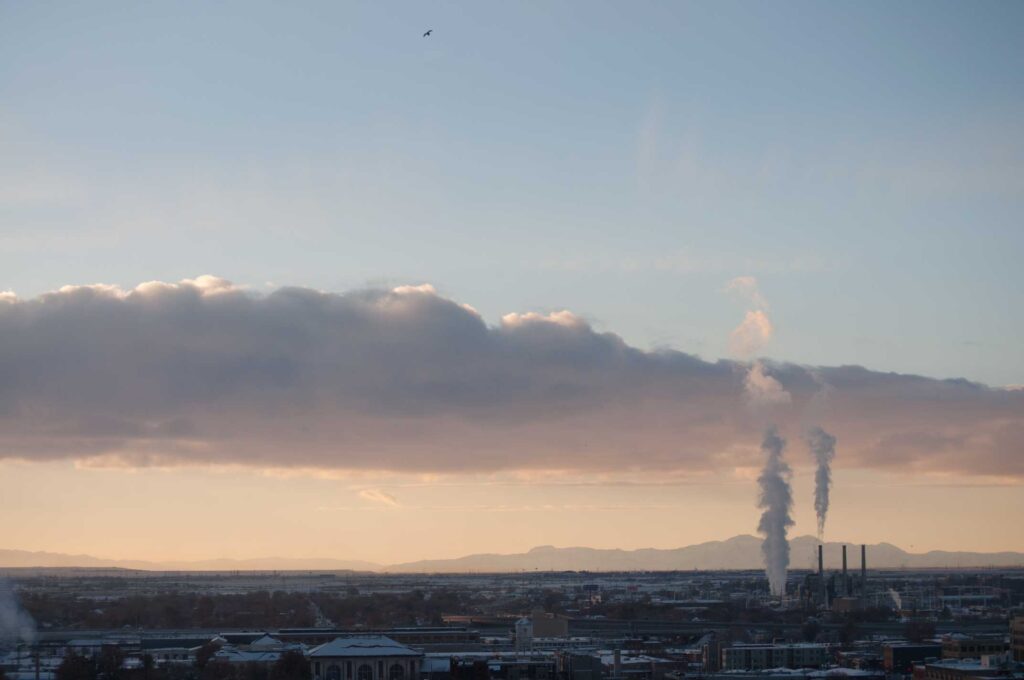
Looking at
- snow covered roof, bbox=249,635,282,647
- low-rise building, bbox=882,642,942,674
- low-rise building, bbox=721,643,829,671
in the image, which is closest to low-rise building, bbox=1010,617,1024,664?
low-rise building, bbox=882,642,942,674

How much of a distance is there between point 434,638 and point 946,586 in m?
107

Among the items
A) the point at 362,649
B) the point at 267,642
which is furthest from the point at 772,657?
the point at 267,642

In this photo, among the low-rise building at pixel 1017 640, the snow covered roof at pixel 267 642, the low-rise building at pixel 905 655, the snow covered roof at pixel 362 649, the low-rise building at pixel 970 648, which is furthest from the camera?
the snow covered roof at pixel 267 642

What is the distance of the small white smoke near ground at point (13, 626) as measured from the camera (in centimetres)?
10081

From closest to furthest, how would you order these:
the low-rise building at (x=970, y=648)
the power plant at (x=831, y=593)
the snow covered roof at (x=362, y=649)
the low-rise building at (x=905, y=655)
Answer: the snow covered roof at (x=362, y=649) < the low-rise building at (x=905, y=655) < the low-rise building at (x=970, y=648) < the power plant at (x=831, y=593)

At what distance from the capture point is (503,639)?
326ft

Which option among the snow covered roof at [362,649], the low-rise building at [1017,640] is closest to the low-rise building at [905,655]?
the low-rise building at [1017,640]

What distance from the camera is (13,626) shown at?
10619 cm

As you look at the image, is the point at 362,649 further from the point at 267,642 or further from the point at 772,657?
the point at 772,657

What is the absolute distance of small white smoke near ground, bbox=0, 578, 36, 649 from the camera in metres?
101

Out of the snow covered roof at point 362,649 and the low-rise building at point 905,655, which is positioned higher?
the snow covered roof at point 362,649

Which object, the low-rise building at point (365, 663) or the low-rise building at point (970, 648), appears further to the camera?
the low-rise building at point (970, 648)

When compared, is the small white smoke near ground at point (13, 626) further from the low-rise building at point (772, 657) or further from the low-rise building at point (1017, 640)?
the low-rise building at point (1017, 640)

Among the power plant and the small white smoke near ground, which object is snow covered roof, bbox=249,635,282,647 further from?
the power plant
